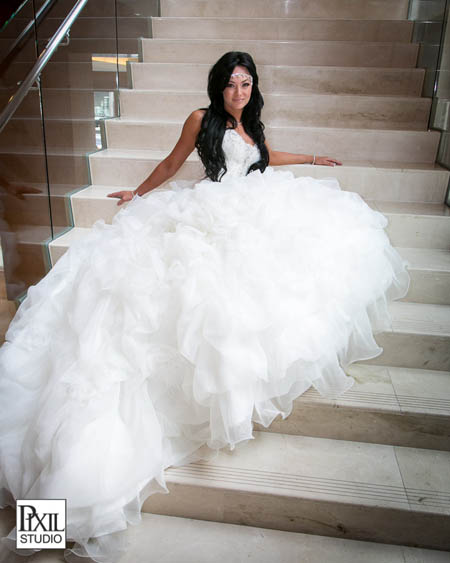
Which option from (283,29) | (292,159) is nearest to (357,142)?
(292,159)

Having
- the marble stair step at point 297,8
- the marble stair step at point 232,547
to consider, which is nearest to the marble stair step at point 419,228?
the marble stair step at point 232,547

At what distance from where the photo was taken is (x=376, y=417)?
1.69 metres

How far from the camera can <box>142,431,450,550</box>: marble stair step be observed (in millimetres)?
1490

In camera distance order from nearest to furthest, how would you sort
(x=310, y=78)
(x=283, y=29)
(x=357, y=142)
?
1. (x=357, y=142)
2. (x=310, y=78)
3. (x=283, y=29)

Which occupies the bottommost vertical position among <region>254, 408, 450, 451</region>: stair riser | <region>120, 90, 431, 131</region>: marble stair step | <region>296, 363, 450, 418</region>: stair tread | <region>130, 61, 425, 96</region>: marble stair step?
<region>254, 408, 450, 451</region>: stair riser

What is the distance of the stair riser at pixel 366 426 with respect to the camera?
168 centimetres

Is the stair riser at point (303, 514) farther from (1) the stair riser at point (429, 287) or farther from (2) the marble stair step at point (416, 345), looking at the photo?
(1) the stair riser at point (429, 287)

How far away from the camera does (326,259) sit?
5.68 feet

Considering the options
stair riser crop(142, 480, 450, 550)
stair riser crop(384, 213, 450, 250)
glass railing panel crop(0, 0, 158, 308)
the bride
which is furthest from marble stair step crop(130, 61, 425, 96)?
stair riser crop(142, 480, 450, 550)

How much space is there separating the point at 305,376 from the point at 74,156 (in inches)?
79.3

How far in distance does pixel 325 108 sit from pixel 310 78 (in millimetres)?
350

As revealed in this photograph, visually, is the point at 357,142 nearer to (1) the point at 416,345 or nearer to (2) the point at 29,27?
(1) the point at 416,345

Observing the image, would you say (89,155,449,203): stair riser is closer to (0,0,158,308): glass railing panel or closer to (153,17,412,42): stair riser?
(0,0,158,308): glass railing panel

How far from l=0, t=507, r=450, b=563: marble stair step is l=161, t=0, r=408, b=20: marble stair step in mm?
3982
